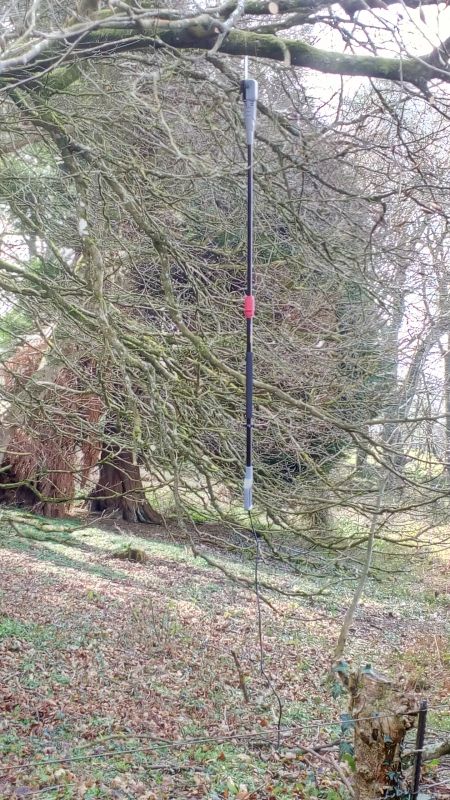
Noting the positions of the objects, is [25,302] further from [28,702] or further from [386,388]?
[386,388]

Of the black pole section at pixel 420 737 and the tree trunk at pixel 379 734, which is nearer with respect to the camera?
the black pole section at pixel 420 737

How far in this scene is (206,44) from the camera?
437 centimetres

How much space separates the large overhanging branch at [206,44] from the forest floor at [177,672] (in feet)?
10.8

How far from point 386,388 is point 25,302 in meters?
5.44

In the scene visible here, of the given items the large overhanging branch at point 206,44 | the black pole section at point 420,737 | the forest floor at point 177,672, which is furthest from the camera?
the forest floor at point 177,672

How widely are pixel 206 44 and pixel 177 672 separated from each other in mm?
6270

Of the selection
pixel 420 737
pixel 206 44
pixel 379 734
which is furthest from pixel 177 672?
pixel 206 44

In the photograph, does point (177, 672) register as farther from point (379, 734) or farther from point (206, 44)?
point (206, 44)

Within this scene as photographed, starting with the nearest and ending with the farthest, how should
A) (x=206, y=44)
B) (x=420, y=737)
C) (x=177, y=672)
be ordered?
(x=420, y=737) → (x=206, y=44) → (x=177, y=672)

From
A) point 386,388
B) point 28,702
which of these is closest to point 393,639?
point 386,388

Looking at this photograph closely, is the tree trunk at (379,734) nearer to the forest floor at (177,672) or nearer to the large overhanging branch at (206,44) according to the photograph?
the forest floor at (177,672)

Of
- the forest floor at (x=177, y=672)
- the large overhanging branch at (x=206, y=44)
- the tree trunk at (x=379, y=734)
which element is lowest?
the forest floor at (x=177, y=672)

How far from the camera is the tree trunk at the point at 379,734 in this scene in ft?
11.4

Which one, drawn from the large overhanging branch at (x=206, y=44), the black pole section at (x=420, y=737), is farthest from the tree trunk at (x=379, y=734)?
the large overhanging branch at (x=206, y=44)
